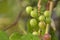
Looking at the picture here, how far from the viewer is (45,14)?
1036 mm

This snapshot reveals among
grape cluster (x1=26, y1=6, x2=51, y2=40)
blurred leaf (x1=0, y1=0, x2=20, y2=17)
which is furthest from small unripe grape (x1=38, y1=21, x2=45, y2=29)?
blurred leaf (x1=0, y1=0, x2=20, y2=17)

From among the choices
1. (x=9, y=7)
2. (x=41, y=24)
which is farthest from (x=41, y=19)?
(x=9, y=7)

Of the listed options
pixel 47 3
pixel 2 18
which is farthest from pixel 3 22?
pixel 47 3

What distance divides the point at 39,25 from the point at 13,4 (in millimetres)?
863

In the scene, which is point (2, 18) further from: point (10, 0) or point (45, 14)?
point (45, 14)

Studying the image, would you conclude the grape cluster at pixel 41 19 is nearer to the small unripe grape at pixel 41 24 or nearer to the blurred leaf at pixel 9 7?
the small unripe grape at pixel 41 24

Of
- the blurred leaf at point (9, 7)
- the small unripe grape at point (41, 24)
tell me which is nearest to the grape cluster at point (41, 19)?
the small unripe grape at point (41, 24)

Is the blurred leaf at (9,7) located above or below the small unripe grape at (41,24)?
above

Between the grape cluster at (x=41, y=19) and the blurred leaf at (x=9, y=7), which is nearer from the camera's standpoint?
the grape cluster at (x=41, y=19)

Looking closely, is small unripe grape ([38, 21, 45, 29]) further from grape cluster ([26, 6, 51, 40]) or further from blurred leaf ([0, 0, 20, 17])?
blurred leaf ([0, 0, 20, 17])

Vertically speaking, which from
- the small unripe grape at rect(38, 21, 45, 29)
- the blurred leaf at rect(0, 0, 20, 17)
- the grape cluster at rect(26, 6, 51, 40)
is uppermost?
the blurred leaf at rect(0, 0, 20, 17)

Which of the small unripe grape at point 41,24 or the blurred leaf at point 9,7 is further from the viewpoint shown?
the blurred leaf at point 9,7

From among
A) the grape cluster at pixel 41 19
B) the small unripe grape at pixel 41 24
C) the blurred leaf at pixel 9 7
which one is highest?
the blurred leaf at pixel 9 7

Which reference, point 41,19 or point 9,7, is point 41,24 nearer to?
point 41,19
